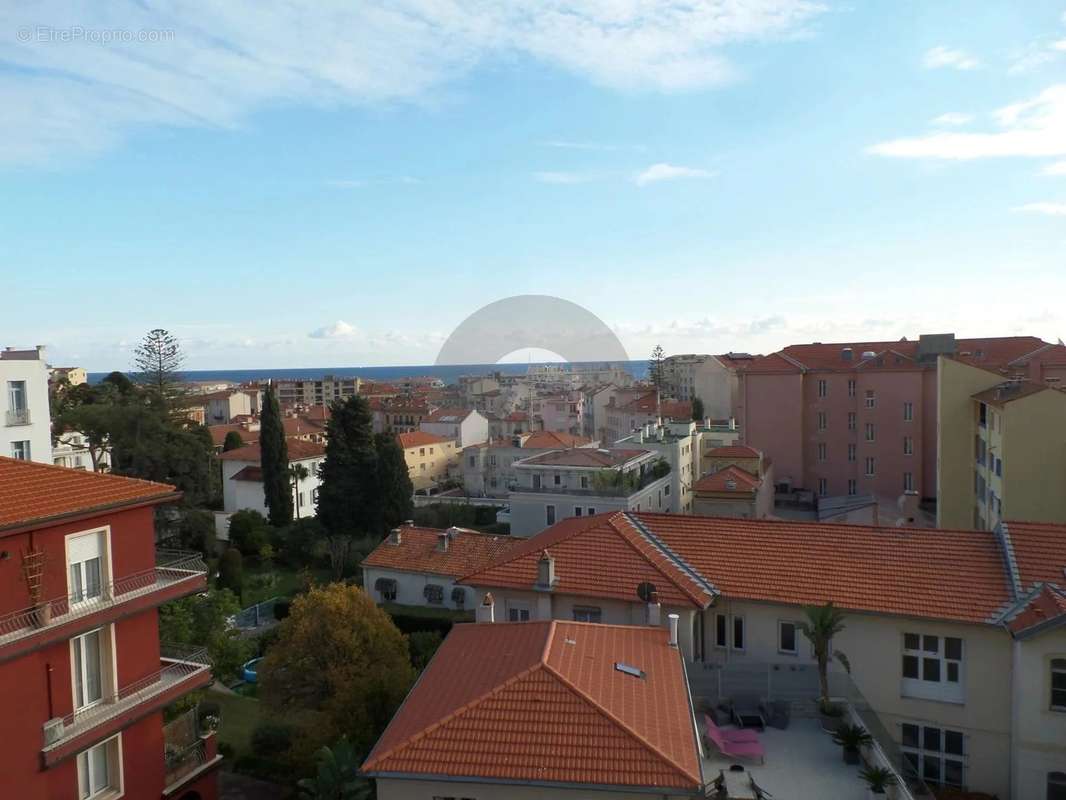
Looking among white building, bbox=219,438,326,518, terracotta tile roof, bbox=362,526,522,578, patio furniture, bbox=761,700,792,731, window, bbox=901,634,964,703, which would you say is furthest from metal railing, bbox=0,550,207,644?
white building, bbox=219,438,326,518

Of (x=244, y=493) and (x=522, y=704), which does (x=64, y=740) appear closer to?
(x=522, y=704)

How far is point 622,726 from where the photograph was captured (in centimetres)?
922

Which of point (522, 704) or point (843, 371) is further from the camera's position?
point (843, 371)

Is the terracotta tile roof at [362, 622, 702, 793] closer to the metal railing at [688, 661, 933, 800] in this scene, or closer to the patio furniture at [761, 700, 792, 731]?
the metal railing at [688, 661, 933, 800]

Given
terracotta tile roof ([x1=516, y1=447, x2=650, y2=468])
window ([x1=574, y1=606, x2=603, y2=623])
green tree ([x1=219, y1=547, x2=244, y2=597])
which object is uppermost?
terracotta tile roof ([x1=516, y1=447, x2=650, y2=468])

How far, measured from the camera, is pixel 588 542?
52.0ft

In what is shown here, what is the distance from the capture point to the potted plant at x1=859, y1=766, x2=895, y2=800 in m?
9.88

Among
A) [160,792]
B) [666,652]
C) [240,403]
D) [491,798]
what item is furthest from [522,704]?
[240,403]

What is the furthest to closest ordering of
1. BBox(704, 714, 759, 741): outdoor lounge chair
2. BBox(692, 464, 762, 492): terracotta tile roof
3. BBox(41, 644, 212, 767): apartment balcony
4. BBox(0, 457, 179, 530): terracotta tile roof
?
BBox(692, 464, 762, 492): terracotta tile roof → BBox(704, 714, 759, 741): outdoor lounge chair → BBox(41, 644, 212, 767): apartment balcony → BBox(0, 457, 179, 530): terracotta tile roof

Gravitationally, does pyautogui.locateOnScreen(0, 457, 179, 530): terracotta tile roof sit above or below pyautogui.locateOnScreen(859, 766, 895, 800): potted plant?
above

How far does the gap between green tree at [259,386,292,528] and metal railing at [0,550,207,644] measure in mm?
26549

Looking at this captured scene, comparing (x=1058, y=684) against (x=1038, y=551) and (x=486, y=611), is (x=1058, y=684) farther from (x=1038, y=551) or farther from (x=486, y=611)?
(x=486, y=611)

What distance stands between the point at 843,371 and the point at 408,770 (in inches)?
1523

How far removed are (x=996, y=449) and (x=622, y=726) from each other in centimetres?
2000
